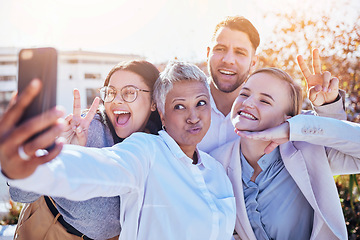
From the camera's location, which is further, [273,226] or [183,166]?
[273,226]

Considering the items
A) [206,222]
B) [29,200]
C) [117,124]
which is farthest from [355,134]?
[29,200]

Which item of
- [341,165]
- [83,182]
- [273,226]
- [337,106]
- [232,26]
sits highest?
[232,26]

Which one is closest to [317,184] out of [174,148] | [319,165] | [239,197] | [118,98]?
A: [319,165]

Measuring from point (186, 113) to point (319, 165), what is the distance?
3.54 feet

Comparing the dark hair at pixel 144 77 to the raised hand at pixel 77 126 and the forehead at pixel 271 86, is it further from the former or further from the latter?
the forehead at pixel 271 86

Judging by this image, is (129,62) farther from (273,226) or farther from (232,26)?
(273,226)

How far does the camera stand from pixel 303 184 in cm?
242

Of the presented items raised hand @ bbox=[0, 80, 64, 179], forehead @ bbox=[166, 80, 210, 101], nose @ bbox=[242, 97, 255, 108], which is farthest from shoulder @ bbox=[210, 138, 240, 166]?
raised hand @ bbox=[0, 80, 64, 179]

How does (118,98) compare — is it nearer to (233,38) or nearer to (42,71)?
(42,71)

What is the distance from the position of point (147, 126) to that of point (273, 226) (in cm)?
123

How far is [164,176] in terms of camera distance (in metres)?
1.95

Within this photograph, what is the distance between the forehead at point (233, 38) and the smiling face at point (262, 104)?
969 millimetres

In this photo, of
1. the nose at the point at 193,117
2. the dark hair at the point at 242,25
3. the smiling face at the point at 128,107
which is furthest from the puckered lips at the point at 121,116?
the dark hair at the point at 242,25

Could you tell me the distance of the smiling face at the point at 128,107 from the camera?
7.98 ft
